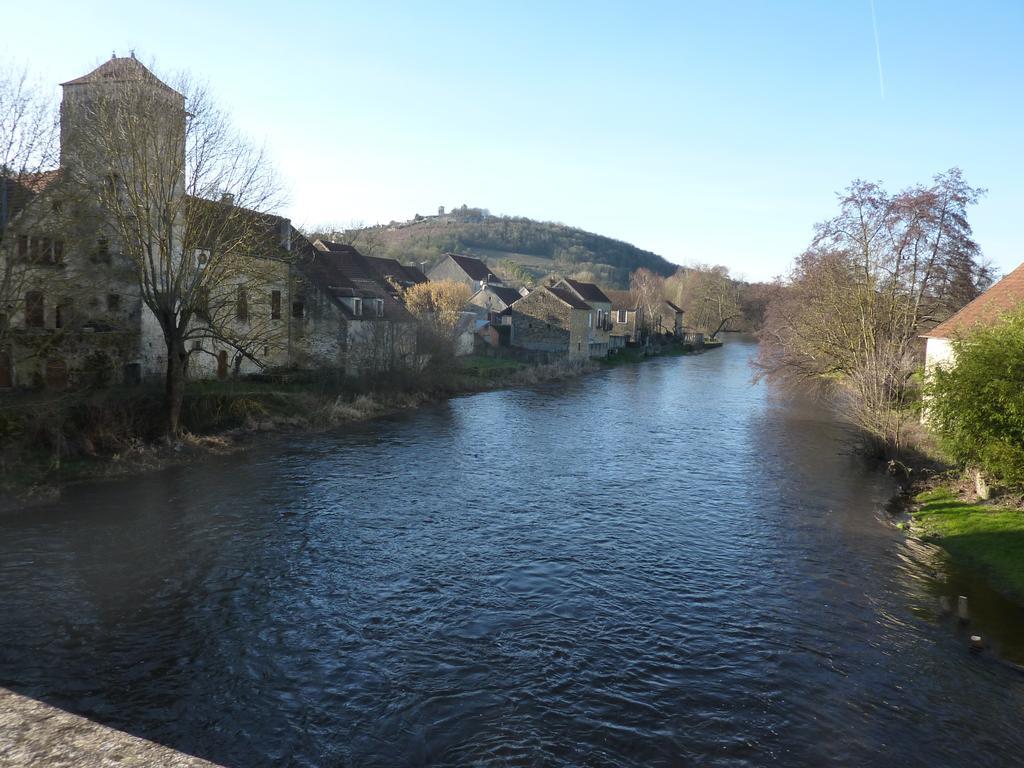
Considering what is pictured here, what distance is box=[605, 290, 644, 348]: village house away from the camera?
74.9 metres

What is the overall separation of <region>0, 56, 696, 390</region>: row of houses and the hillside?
3375 inches

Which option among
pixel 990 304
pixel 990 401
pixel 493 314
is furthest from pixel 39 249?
pixel 493 314

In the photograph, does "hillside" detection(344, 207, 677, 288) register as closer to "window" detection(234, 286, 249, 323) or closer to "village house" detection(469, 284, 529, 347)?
"village house" detection(469, 284, 529, 347)

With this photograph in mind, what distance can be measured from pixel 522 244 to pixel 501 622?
152m

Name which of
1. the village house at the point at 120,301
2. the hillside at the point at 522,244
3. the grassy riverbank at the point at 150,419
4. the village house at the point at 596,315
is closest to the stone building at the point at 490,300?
the village house at the point at 596,315

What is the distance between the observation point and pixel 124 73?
22375 millimetres

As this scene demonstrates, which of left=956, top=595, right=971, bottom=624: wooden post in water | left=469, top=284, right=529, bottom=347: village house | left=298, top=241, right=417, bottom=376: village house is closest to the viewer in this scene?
left=956, top=595, right=971, bottom=624: wooden post in water

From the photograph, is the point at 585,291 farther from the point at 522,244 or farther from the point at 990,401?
the point at 522,244

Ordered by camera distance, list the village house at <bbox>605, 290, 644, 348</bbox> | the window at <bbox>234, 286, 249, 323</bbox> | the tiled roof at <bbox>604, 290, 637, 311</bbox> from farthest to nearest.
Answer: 1. the tiled roof at <bbox>604, 290, 637, 311</bbox>
2. the village house at <bbox>605, 290, 644, 348</bbox>
3. the window at <bbox>234, 286, 249, 323</bbox>

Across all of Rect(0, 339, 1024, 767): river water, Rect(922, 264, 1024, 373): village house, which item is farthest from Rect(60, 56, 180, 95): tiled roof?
Rect(922, 264, 1024, 373): village house

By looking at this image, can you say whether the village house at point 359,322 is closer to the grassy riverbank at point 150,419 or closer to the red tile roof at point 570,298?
the grassy riverbank at point 150,419

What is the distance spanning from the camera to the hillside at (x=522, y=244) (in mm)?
141500

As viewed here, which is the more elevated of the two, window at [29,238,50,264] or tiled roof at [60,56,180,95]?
tiled roof at [60,56,180,95]

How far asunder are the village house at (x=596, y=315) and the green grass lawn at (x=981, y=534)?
44554mm
